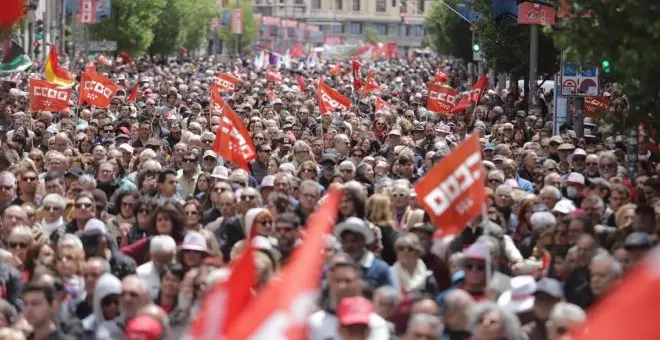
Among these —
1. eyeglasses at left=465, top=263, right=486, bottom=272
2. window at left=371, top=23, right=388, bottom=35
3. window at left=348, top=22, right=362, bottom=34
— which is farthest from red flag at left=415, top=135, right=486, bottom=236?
window at left=371, top=23, right=388, bottom=35

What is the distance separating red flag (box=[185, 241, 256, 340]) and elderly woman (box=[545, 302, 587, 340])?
6.52 feet

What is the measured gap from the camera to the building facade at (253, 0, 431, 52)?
170750 mm

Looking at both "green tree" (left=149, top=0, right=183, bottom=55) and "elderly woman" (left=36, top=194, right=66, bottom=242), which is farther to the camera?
"green tree" (left=149, top=0, right=183, bottom=55)

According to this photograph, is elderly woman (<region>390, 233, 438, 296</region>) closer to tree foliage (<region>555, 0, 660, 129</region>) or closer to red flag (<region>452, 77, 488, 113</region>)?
tree foliage (<region>555, 0, 660, 129</region>)

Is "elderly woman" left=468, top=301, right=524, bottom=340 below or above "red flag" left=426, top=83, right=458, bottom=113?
above

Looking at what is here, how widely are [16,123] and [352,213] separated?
12121 mm

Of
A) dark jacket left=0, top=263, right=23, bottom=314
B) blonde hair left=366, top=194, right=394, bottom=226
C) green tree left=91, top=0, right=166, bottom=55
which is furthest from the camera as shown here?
green tree left=91, top=0, right=166, bottom=55

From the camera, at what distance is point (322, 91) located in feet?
95.1

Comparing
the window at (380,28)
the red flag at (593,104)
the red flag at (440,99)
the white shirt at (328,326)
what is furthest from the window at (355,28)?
the white shirt at (328,326)

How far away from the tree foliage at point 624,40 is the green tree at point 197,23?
68.9 metres

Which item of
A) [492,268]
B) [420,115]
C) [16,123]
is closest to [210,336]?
[492,268]

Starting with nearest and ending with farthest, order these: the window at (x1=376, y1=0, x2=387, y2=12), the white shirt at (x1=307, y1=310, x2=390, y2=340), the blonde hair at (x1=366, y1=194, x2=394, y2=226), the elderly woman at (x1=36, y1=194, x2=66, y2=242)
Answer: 1. the white shirt at (x1=307, y1=310, x2=390, y2=340)
2. the blonde hair at (x1=366, y1=194, x2=394, y2=226)
3. the elderly woman at (x1=36, y1=194, x2=66, y2=242)
4. the window at (x1=376, y1=0, x2=387, y2=12)

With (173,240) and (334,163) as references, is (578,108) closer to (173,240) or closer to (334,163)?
(334,163)

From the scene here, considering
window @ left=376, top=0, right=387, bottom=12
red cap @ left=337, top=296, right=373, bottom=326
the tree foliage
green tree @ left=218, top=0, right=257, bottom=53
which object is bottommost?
window @ left=376, top=0, right=387, bottom=12
